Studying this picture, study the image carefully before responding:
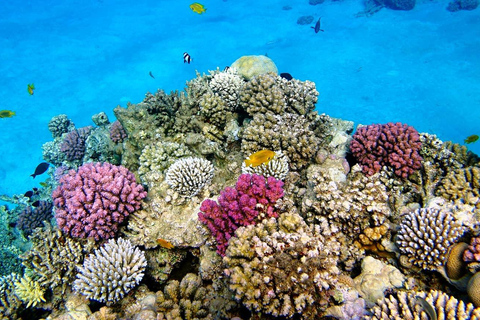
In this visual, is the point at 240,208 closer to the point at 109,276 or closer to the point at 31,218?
the point at 109,276

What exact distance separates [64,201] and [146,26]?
4730 cm

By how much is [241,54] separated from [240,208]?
3253cm

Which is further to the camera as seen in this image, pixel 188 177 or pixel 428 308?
pixel 188 177

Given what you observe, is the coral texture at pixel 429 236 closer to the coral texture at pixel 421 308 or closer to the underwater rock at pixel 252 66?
the coral texture at pixel 421 308

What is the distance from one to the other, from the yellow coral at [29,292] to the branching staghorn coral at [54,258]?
11 cm

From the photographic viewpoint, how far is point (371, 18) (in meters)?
33.9

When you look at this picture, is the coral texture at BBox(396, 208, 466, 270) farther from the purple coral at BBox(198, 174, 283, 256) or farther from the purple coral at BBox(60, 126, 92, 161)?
the purple coral at BBox(60, 126, 92, 161)

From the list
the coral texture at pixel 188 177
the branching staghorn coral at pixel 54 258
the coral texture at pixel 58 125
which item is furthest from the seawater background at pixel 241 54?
the branching staghorn coral at pixel 54 258

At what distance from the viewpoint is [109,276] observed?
3.76 m

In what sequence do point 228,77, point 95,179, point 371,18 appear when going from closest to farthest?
point 95,179, point 228,77, point 371,18

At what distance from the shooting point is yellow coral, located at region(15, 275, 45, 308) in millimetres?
4125

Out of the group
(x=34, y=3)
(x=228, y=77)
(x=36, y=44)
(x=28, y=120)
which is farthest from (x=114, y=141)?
(x=34, y=3)

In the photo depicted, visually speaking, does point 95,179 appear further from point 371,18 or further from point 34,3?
point 34,3

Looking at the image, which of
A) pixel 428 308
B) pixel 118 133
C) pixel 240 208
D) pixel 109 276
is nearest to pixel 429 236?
pixel 428 308
